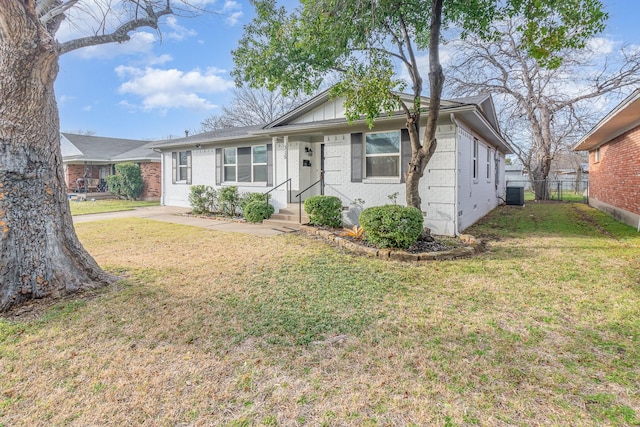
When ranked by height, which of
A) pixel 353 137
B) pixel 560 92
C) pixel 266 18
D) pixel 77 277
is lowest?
pixel 77 277

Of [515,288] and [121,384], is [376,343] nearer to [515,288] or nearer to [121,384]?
[121,384]

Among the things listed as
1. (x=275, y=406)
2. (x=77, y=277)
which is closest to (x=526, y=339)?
(x=275, y=406)

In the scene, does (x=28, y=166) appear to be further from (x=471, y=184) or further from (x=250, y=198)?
(x=471, y=184)

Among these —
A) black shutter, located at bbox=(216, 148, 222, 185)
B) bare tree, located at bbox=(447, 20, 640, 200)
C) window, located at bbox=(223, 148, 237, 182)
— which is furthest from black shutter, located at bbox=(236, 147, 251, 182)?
bare tree, located at bbox=(447, 20, 640, 200)

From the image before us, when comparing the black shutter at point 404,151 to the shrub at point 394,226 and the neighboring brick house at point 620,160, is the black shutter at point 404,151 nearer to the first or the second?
the shrub at point 394,226

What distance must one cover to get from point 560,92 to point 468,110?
1759 cm

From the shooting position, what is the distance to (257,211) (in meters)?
9.98

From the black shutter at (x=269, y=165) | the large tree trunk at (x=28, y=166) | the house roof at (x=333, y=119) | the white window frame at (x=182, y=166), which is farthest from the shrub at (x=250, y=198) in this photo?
the large tree trunk at (x=28, y=166)

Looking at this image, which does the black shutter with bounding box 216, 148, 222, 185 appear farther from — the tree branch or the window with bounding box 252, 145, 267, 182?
the tree branch

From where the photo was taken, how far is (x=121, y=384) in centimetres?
236

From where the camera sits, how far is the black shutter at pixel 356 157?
8.84 metres

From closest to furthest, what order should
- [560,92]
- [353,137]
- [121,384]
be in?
[121,384], [353,137], [560,92]

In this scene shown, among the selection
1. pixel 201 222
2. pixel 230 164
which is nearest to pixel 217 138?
pixel 230 164

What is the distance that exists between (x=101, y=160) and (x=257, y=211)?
51.1ft
